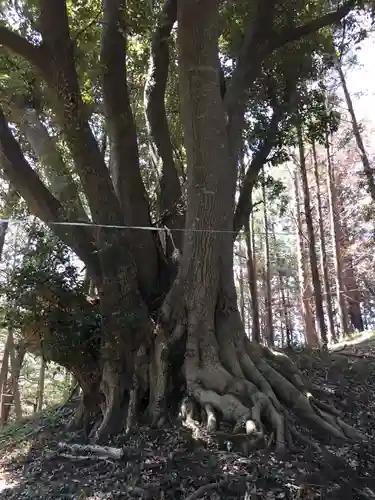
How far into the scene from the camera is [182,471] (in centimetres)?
372

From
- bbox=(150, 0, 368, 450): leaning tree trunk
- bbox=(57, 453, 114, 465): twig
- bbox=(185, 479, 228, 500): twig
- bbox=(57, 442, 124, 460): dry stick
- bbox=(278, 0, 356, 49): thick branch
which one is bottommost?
bbox=(185, 479, 228, 500): twig

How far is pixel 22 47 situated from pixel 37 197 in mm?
1596

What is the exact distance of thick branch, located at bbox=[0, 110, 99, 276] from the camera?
528 cm

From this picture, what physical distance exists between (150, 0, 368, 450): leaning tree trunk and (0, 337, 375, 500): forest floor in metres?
0.65

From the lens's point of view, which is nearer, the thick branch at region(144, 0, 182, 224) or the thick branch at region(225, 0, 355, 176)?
the thick branch at region(225, 0, 355, 176)

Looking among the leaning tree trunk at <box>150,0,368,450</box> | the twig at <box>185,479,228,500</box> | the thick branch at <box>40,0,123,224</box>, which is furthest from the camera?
the thick branch at <box>40,0,123,224</box>

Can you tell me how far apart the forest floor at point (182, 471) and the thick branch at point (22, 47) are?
403 centimetres

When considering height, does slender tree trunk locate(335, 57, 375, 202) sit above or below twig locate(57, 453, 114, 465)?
above

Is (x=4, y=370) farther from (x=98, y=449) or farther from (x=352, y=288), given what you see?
(x=352, y=288)

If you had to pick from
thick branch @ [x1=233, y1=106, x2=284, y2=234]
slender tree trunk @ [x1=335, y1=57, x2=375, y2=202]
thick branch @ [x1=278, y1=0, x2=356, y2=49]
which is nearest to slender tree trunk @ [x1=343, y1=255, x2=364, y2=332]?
slender tree trunk @ [x1=335, y1=57, x2=375, y2=202]

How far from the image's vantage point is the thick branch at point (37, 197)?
5277 millimetres

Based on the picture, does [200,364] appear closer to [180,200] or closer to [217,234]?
[217,234]

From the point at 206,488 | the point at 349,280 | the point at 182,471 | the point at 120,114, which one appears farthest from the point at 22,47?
the point at 349,280

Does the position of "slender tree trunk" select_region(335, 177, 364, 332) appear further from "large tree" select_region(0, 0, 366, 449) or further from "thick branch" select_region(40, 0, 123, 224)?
"thick branch" select_region(40, 0, 123, 224)
